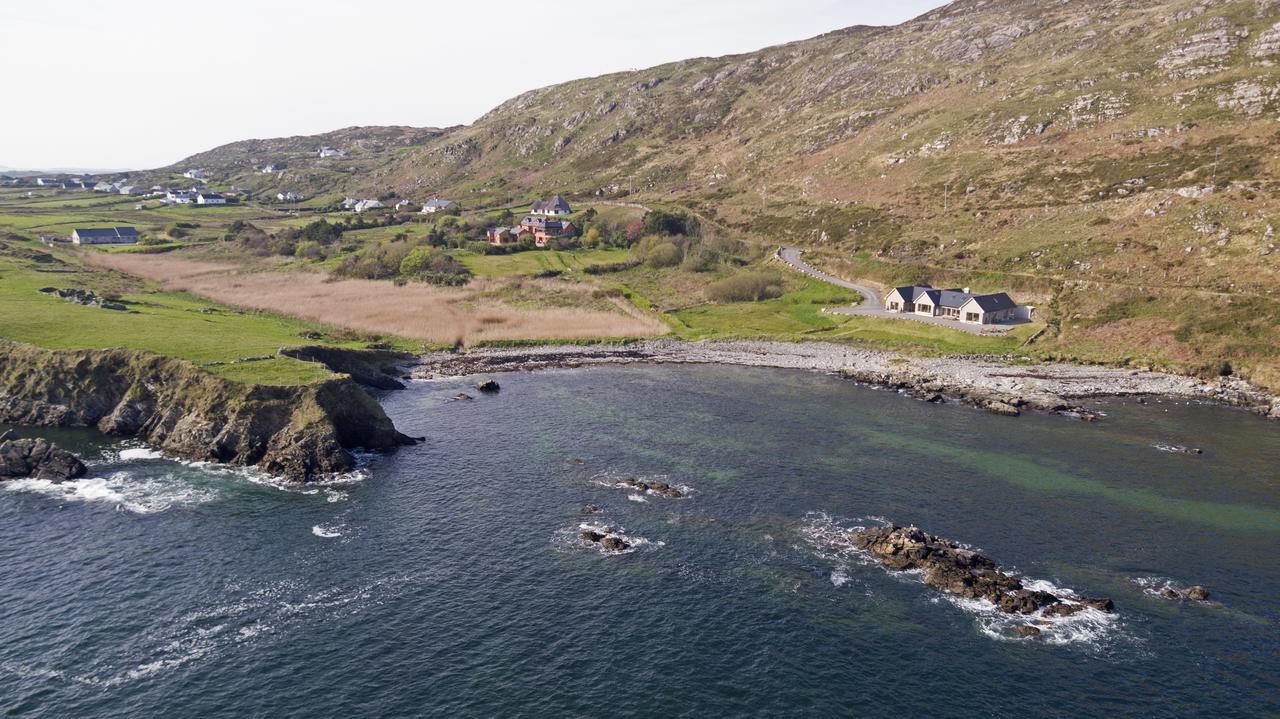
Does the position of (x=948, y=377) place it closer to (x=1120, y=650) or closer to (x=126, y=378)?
(x=1120, y=650)

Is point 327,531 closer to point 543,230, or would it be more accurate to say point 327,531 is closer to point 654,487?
point 654,487

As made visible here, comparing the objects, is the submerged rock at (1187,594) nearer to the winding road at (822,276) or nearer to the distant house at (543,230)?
the winding road at (822,276)

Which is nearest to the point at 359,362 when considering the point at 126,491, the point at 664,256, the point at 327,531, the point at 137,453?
the point at 137,453

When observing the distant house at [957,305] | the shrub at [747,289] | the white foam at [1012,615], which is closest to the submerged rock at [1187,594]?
the white foam at [1012,615]

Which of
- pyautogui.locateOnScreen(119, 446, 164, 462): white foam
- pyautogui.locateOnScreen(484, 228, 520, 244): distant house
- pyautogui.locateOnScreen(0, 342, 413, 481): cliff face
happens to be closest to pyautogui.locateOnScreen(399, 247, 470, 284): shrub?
pyautogui.locateOnScreen(484, 228, 520, 244): distant house

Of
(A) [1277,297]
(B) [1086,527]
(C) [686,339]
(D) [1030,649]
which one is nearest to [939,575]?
(D) [1030,649]

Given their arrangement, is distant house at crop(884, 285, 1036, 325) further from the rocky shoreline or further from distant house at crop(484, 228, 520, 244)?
distant house at crop(484, 228, 520, 244)
